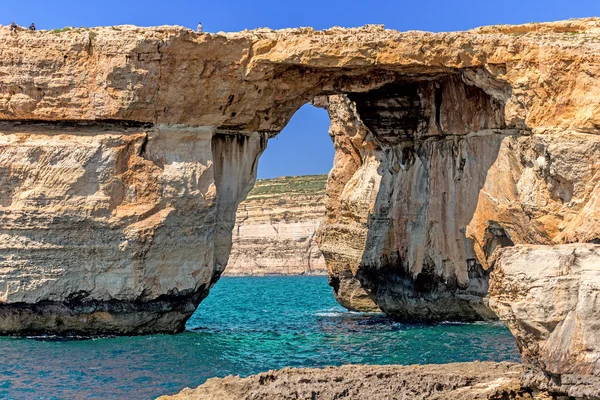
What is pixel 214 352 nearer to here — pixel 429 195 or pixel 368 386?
pixel 368 386

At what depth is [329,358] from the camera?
64.7 ft

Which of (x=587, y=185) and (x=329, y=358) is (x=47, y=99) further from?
(x=587, y=185)

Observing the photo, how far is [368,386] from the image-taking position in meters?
14.0

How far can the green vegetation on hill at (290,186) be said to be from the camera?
71.8 m

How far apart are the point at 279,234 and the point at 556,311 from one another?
56.1 meters

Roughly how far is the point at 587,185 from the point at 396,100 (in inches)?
367

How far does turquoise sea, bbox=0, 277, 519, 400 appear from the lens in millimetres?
16766

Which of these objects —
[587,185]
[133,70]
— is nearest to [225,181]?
[133,70]

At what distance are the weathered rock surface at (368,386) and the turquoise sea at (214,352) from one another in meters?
2.18

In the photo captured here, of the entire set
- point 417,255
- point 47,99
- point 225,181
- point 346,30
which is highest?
point 346,30

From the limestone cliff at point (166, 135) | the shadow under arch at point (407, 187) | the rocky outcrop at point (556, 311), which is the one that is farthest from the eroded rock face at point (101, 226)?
the rocky outcrop at point (556, 311)

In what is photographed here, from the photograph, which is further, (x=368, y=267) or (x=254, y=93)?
(x=368, y=267)

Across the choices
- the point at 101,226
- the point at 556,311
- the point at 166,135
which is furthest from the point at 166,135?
the point at 556,311

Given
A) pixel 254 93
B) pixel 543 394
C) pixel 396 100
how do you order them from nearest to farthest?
1. pixel 543 394
2. pixel 254 93
3. pixel 396 100
